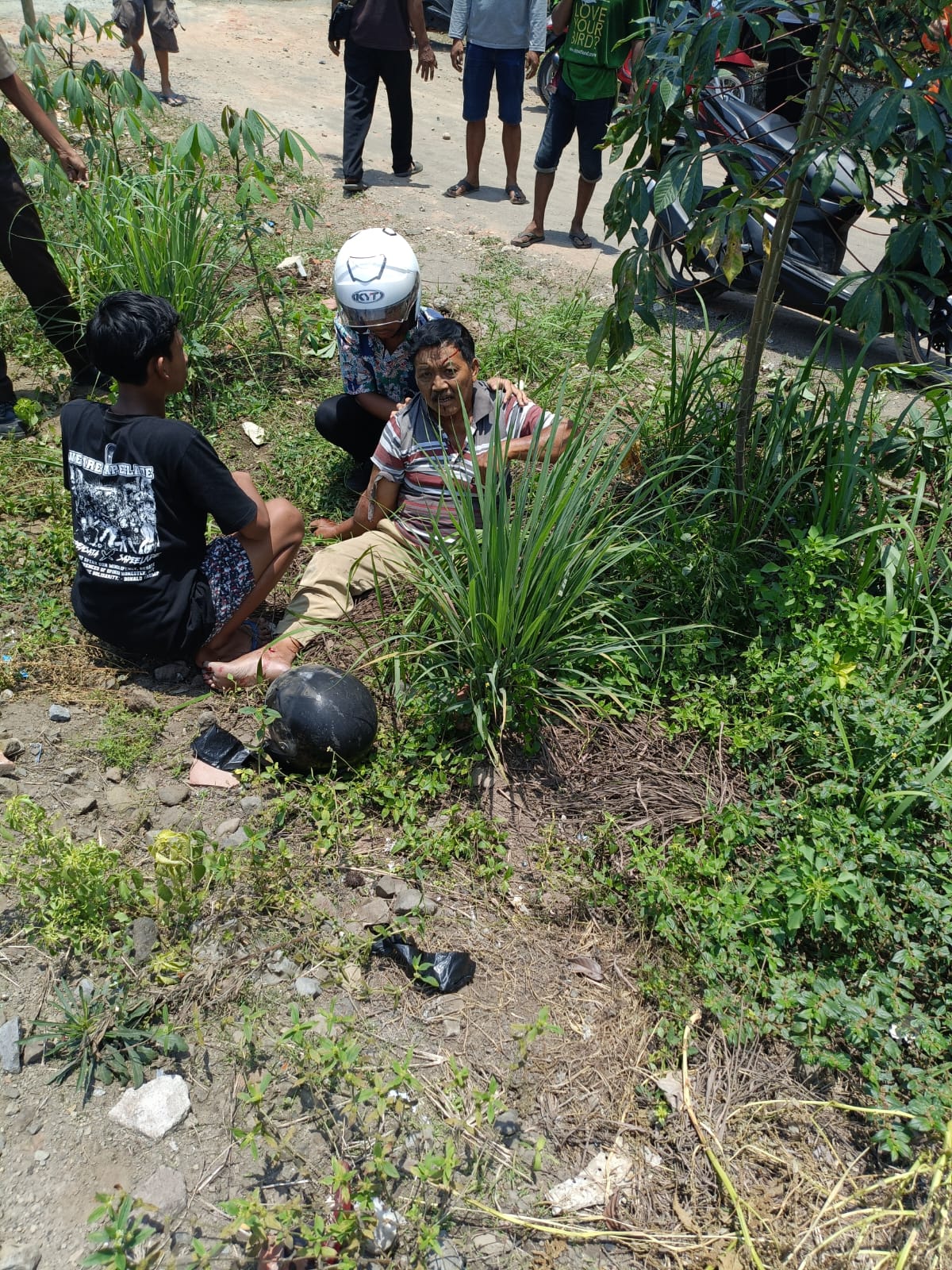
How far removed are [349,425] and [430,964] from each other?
7.55 ft

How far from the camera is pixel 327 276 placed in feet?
18.5

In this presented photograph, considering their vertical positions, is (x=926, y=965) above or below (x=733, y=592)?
below

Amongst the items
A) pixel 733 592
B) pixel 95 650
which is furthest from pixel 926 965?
pixel 95 650

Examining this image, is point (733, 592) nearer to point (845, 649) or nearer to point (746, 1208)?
point (845, 649)

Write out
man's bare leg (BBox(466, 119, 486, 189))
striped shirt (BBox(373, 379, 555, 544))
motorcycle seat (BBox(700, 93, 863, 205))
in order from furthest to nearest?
man's bare leg (BBox(466, 119, 486, 189)) < motorcycle seat (BBox(700, 93, 863, 205)) < striped shirt (BBox(373, 379, 555, 544))

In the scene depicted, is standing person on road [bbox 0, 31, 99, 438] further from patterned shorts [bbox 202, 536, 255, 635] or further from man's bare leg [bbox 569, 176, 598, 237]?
man's bare leg [bbox 569, 176, 598, 237]

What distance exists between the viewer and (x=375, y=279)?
3533mm

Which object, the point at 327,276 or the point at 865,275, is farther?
the point at 327,276

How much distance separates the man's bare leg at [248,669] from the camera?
10.5 feet

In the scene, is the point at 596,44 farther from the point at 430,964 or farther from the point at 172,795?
the point at 430,964

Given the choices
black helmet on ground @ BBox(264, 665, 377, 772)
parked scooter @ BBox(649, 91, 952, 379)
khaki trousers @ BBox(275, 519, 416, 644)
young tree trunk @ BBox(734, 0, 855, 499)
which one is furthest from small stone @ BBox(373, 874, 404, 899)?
parked scooter @ BBox(649, 91, 952, 379)

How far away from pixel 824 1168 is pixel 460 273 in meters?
4.91

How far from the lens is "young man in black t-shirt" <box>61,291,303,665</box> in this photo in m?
2.92

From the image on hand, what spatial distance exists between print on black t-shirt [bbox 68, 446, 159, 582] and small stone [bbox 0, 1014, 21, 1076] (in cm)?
132
